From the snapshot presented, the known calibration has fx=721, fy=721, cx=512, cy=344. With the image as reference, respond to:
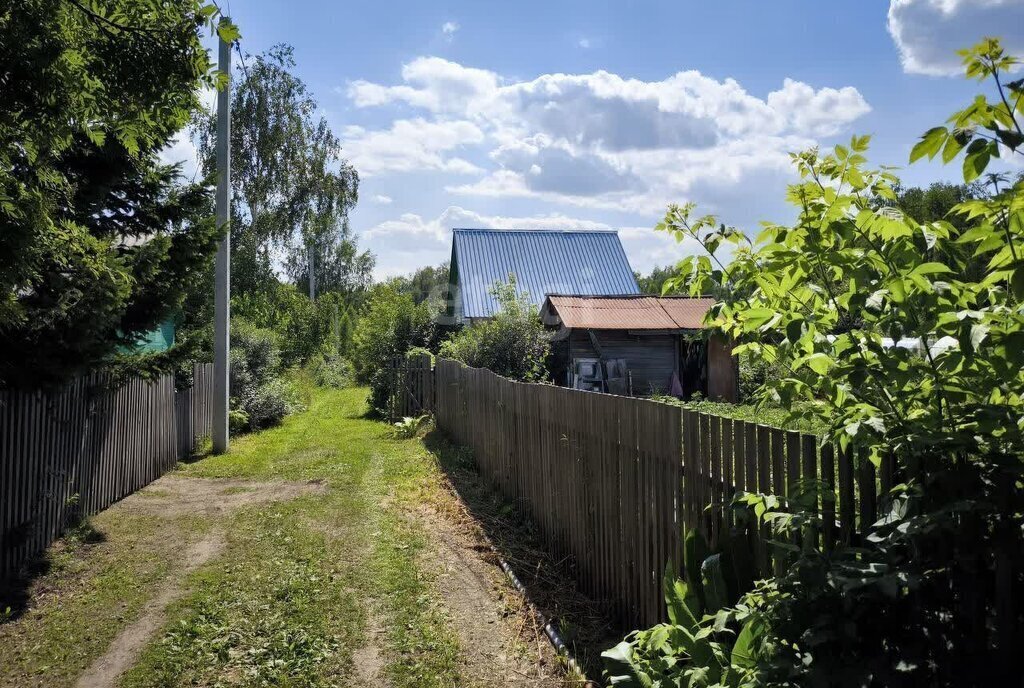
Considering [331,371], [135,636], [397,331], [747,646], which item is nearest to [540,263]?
[397,331]

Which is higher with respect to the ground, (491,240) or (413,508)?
(491,240)

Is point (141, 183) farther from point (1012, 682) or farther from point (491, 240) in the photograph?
point (491, 240)

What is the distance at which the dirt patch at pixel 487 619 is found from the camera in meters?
4.45

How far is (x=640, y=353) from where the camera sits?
1628 centimetres

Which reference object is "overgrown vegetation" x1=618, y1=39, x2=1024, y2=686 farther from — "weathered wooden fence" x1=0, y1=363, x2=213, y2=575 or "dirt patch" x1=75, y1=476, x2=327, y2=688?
"weathered wooden fence" x1=0, y1=363, x2=213, y2=575

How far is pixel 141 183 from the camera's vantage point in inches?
345

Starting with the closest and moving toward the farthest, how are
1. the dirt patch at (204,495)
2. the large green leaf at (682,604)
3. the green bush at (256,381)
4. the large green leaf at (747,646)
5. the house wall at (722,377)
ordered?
the large green leaf at (747,646) → the large green leaf at (682,604) → the dirt patch at (204,495) → the green bush at (256,381) → the house wall at (722,377)

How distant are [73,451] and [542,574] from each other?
516cm

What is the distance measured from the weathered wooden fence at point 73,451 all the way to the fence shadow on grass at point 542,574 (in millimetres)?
4154

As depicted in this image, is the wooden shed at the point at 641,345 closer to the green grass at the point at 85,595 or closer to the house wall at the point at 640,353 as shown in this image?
the house wall at the point at 640,353

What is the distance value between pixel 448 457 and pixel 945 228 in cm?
968

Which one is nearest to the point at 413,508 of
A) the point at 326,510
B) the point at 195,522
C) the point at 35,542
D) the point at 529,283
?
the point at 326,510

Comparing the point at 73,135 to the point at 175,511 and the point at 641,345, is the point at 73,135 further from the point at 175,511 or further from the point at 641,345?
the point at 641,345

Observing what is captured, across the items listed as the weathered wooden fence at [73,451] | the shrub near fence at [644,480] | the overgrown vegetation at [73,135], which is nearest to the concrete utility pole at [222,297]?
the weathered wooden fence at [73,451]
